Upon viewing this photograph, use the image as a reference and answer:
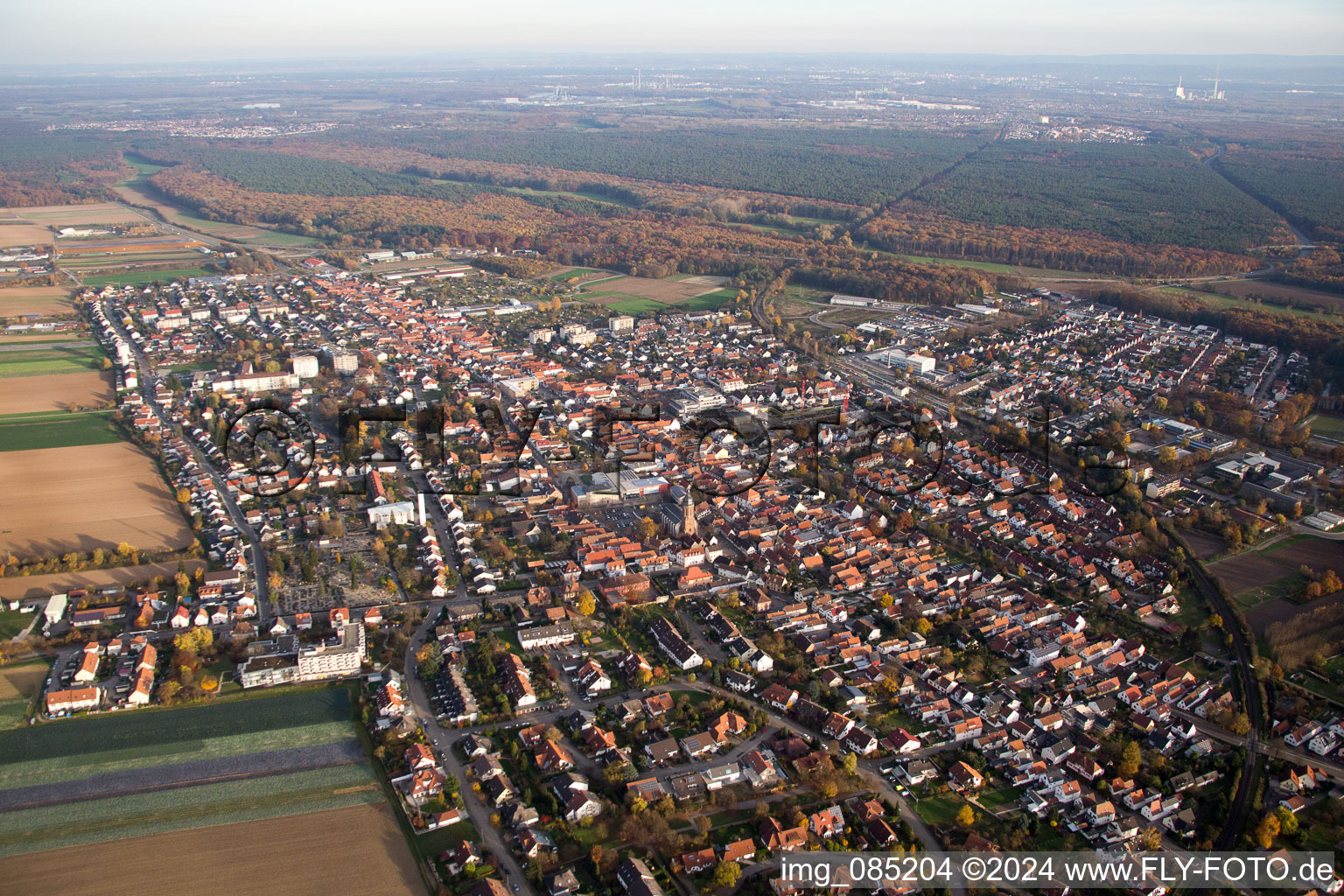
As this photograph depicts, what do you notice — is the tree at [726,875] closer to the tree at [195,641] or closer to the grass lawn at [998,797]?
the grass lawn at [998,797]

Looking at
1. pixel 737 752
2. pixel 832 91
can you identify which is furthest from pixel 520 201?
pixel 832 91

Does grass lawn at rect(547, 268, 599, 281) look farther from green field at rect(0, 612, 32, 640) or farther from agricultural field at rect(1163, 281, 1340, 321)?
green field at rect(0, 612, 32, 640)

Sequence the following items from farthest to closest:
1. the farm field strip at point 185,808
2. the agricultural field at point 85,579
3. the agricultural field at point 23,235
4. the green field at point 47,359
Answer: the agricultural field at point 23,235 < the green field at point 47,359 < the agricultural field at point 85,579 < the farm field strip at point 185,808

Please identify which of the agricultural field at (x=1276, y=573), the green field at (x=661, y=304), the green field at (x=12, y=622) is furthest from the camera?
the green field at (x=661, y=304)

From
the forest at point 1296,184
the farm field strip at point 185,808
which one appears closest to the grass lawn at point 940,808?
the farm field strip at point 185,808

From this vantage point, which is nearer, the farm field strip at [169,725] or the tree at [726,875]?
the tree at [726,875]

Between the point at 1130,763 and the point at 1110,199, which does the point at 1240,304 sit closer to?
the point at 1110,199

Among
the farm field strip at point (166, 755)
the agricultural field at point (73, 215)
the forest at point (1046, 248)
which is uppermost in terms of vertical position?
the agricultural field at point (73, 215)

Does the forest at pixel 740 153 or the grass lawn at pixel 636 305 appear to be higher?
the forest at pixel 740 153

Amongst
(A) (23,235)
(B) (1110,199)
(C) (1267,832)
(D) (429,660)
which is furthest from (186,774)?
(B) (1110,199)
